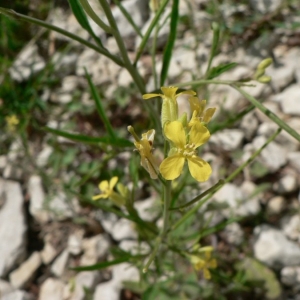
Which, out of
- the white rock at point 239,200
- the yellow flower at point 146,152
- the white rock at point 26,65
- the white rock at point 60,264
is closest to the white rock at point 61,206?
the white rock at point 60,264

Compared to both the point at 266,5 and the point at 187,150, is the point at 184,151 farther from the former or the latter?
the point at 266,5

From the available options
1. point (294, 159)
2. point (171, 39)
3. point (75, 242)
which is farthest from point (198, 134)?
point (75, 242)

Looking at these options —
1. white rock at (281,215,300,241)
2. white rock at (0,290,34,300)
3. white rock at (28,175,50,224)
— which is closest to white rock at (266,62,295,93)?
white rock at (281,215,300,241)

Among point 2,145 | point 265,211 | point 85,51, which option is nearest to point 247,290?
point 265,211

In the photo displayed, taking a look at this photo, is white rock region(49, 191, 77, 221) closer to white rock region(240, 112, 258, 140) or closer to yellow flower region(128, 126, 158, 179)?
white rock region(240, 112, 258, 140)

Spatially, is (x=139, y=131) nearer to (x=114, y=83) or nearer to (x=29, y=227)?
(x=114, y=83)

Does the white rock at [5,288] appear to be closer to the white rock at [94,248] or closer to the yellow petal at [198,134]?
the white rock at [94,248]
